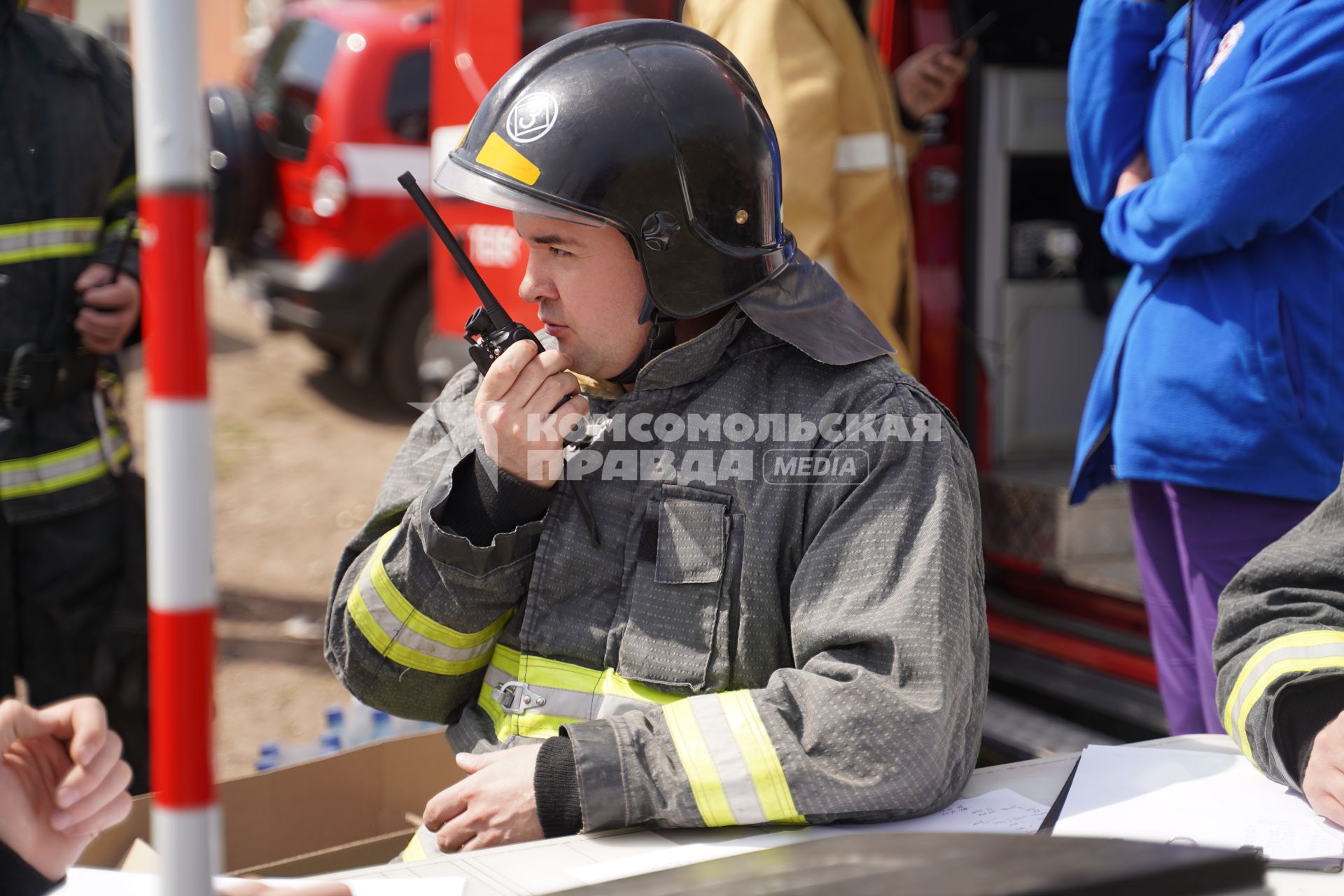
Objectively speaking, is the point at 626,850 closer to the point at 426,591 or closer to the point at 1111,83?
the point at 426,591

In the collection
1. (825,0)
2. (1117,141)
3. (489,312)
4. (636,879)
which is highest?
(825,0)

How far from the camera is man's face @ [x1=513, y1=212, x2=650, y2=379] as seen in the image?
1.78 meters

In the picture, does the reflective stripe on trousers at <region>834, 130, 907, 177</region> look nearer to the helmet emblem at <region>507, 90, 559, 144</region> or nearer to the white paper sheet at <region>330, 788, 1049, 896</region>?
the helmet emblem at <region>507, 90, 559, 144</region>

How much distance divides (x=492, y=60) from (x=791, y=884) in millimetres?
3652

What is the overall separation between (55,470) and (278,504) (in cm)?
416

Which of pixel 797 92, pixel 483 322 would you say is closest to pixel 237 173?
pixel 797 92

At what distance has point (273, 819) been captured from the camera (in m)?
2.16

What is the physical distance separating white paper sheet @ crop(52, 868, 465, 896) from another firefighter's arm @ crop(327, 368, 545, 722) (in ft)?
1.38

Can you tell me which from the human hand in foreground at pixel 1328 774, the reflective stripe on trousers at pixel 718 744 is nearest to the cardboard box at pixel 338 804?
the reflective stripe on trousers at pixel 718 744

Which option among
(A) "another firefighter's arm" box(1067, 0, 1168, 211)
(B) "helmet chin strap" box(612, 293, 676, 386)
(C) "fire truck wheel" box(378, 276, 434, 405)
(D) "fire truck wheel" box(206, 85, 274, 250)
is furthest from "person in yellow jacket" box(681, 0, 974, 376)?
(D) "fire truck wheel" box(206, 85, 274, 250)

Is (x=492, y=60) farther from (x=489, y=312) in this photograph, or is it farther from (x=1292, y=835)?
(x=1292, y=835)

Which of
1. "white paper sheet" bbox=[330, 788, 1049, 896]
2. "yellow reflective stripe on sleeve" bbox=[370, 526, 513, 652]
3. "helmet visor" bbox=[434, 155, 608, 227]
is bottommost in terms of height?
"white paper sheet" bbox=[330, 788, 1049, 896]

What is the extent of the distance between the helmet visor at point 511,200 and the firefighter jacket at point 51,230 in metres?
1.48

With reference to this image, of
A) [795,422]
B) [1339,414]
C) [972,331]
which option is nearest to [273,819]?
[795,422]
